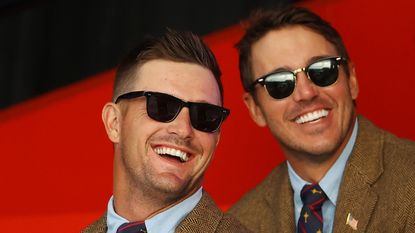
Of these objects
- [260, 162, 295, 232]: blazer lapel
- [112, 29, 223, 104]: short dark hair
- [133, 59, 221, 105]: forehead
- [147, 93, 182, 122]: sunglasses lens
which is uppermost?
[112, 29, 223, 104]: short dark hair

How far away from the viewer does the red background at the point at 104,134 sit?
119 inches

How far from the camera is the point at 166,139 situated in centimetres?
194

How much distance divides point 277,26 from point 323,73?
1.04 feet

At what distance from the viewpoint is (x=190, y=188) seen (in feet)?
6.42

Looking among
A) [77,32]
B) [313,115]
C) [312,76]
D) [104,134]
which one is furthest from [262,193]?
[77,32]

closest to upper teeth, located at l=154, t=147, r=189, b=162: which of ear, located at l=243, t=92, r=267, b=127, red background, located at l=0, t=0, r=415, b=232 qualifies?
ear, located at l=243, t=92, r=267, b=127

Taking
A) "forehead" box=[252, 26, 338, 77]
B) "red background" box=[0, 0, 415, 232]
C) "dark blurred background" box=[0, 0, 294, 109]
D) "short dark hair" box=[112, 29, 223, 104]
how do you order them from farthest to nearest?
"dark blurred background" box=[0, 0, 294, 109] < "red background" box=[0, 0, 415, 232] < "forehead" box=[252, 26, 338, 77] < "short dark hair" box=[112, 29, 223, 104]

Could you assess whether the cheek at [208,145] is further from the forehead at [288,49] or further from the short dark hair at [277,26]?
the short dark hair at [277,26]

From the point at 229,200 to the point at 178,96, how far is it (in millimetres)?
1303

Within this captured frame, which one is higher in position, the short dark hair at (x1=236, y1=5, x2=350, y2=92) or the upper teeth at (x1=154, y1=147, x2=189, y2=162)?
the short dark hair at (x1=236, y1=5, x2=350, y2=92)

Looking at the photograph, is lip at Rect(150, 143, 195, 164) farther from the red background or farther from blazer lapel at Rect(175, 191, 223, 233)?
the red background

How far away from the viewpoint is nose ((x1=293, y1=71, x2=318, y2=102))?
8.13 feet

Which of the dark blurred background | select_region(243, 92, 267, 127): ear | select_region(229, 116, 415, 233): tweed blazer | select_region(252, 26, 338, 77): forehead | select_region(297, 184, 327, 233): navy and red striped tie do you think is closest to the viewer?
select_region(229, 116, 415, 233): tweed blazer

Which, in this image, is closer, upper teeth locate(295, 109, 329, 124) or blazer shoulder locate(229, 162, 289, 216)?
upper teeth locate(295, 109, 329, 124)
